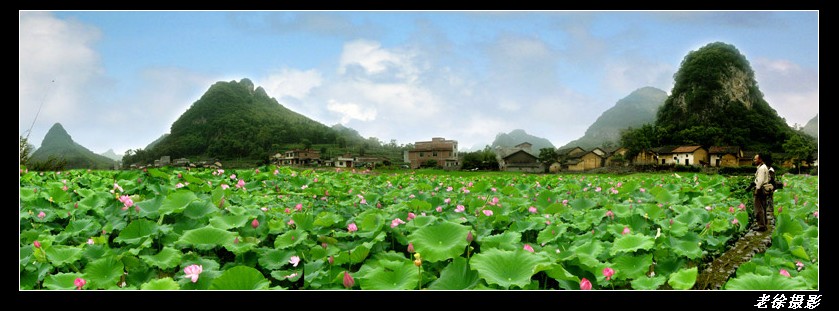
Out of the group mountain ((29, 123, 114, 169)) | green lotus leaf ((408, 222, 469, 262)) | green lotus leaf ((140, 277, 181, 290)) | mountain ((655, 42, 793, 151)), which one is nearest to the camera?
green lotus leaf ((140, 277, 181, 290))

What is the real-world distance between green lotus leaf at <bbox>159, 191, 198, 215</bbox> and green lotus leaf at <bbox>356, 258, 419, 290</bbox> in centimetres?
167

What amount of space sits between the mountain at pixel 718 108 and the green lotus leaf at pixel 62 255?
6.22 meters

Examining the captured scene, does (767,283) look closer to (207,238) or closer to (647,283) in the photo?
(647,283)

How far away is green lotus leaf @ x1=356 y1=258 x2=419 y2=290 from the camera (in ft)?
6.02

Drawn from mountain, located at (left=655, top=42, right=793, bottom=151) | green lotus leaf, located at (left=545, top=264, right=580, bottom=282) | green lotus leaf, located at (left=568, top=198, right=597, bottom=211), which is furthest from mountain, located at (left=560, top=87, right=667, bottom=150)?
green lotus leaf, located at (left=545, top=264, right=580, bottom=282)

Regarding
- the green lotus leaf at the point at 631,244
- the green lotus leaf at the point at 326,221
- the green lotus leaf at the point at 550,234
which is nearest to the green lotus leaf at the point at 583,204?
the green lotus leaf at the point at 550,234

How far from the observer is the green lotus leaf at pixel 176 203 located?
2953 mm

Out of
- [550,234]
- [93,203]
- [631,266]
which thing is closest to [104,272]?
[93,203]

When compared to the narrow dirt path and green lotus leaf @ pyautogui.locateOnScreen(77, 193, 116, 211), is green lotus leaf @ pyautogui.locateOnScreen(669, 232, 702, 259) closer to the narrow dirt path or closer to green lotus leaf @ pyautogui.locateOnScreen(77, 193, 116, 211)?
the narrow dirt path

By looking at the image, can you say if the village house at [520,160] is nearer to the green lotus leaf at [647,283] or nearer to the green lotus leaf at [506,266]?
the green lotus leaf at [647,283]

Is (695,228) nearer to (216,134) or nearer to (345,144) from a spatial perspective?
(216,134)

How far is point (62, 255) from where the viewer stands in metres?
2.19
